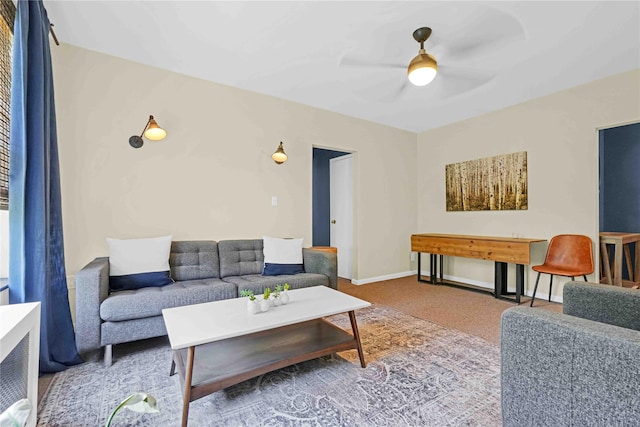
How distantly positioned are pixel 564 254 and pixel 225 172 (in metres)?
3.93

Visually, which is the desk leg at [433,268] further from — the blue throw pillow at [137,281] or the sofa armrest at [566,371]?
the blue throw pillow at [137,281]

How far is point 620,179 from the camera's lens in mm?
4031

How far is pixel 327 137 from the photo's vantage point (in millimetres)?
3992

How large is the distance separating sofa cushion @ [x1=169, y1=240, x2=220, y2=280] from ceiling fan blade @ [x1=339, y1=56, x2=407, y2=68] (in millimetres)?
2201

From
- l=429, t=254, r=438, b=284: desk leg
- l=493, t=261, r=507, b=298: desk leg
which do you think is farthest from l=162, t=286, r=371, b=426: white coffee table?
l=429, t=254, r=438, b=284: desk leg

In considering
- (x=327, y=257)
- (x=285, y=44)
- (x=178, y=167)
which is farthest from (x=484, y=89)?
(x=178, y=167)

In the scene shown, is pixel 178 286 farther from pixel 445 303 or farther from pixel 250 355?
pixel 445 303

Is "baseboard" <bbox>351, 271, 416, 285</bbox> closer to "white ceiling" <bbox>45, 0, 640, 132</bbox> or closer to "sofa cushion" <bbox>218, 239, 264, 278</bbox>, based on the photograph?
"sofa cushion" <bbox>218, 239, 264, 278</bbox>

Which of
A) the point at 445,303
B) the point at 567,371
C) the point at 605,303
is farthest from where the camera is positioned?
the point at 445,303

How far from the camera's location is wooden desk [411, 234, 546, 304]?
3279mm

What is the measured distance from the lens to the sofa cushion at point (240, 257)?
2.91m

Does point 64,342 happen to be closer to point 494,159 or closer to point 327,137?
point 327,137

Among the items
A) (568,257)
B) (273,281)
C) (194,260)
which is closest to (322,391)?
(273,281)

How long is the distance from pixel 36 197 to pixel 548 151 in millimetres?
4890
